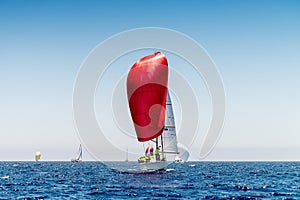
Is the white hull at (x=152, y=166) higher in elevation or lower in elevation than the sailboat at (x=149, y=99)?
lower

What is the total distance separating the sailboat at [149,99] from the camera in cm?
5916

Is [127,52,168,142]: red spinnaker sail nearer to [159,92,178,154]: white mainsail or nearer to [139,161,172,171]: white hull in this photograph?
[139,161,172,171]: white hull

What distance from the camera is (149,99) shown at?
5903cm

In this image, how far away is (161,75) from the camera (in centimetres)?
6053

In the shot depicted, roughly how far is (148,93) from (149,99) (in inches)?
37.6

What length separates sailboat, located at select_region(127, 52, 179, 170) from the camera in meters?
59.2

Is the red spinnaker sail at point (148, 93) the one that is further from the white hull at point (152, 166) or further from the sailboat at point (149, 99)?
the white hull at point (152, 166)

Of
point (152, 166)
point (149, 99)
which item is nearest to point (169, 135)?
point (152, 166)

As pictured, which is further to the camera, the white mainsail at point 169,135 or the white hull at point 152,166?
the white mainsail at point 169,135

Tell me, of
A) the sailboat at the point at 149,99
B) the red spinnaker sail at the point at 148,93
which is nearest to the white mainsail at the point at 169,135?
the sailboat at the point at 149,99

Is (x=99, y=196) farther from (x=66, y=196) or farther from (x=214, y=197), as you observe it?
(x=214, y=197)

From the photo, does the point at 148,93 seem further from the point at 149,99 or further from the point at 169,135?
the point at 169,135

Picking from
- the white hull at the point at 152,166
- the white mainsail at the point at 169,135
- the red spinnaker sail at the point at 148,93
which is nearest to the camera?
the red spinnaker sail at the point at 148,93

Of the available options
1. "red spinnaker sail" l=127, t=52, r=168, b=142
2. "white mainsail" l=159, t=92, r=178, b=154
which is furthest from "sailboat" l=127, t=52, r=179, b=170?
"white mainsail" l=159, t=92, r=178, b=154
